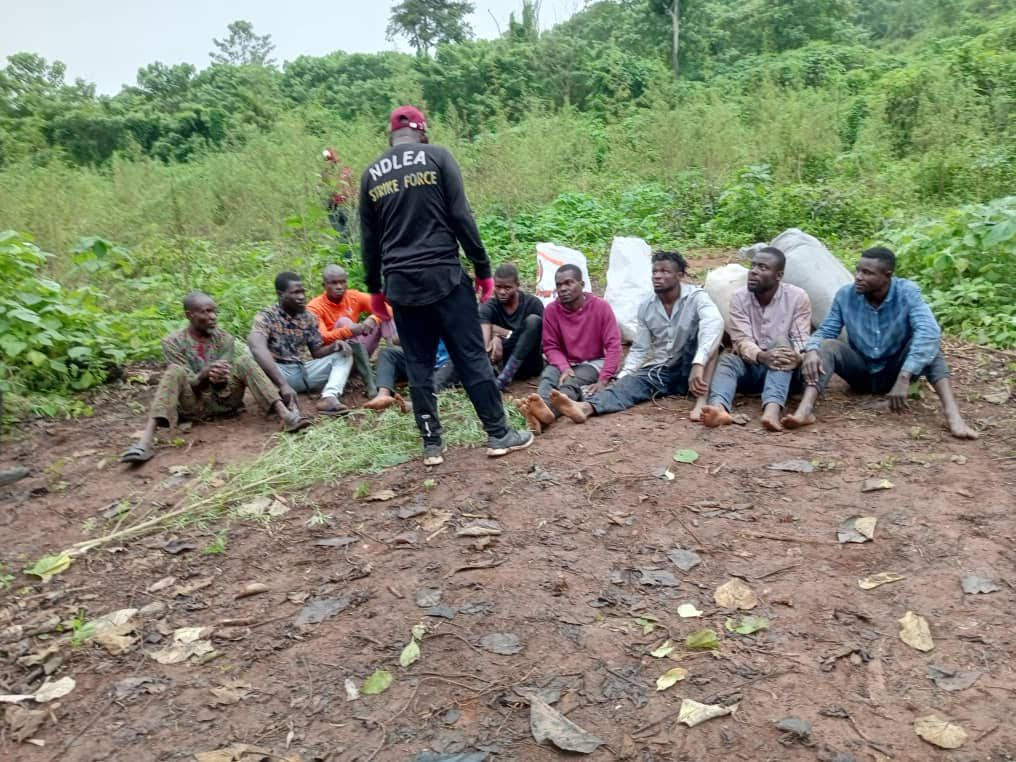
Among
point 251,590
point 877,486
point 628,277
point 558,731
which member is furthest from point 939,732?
point 628,277

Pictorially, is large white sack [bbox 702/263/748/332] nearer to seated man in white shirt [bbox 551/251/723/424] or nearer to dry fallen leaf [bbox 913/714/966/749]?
seated man in white shirt [bbox 551/251/723/424]

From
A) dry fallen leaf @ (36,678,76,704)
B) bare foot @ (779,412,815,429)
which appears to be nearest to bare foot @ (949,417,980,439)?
bare foot @ (779,412,815,429)

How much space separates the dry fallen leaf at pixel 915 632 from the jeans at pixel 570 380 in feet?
8.53

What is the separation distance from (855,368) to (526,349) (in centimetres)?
218

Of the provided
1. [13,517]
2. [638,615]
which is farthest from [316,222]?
[638,615]

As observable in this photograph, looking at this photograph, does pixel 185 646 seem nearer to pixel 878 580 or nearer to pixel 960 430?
pixel 878 580

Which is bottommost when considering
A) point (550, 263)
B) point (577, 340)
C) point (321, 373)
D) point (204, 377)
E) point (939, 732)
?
point (939, 732)

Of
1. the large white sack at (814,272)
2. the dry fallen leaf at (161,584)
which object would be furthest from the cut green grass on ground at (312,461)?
the large white sack at (814,272)

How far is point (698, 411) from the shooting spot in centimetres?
450

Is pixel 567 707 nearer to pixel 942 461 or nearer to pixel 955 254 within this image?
pixel 942 461

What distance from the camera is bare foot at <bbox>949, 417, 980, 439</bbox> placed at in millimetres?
3928

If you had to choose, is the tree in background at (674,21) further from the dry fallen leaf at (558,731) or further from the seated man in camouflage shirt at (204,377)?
the dry fallen leaf at (558,731)

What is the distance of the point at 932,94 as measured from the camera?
9.82 metres

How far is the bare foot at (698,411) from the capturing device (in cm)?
447
